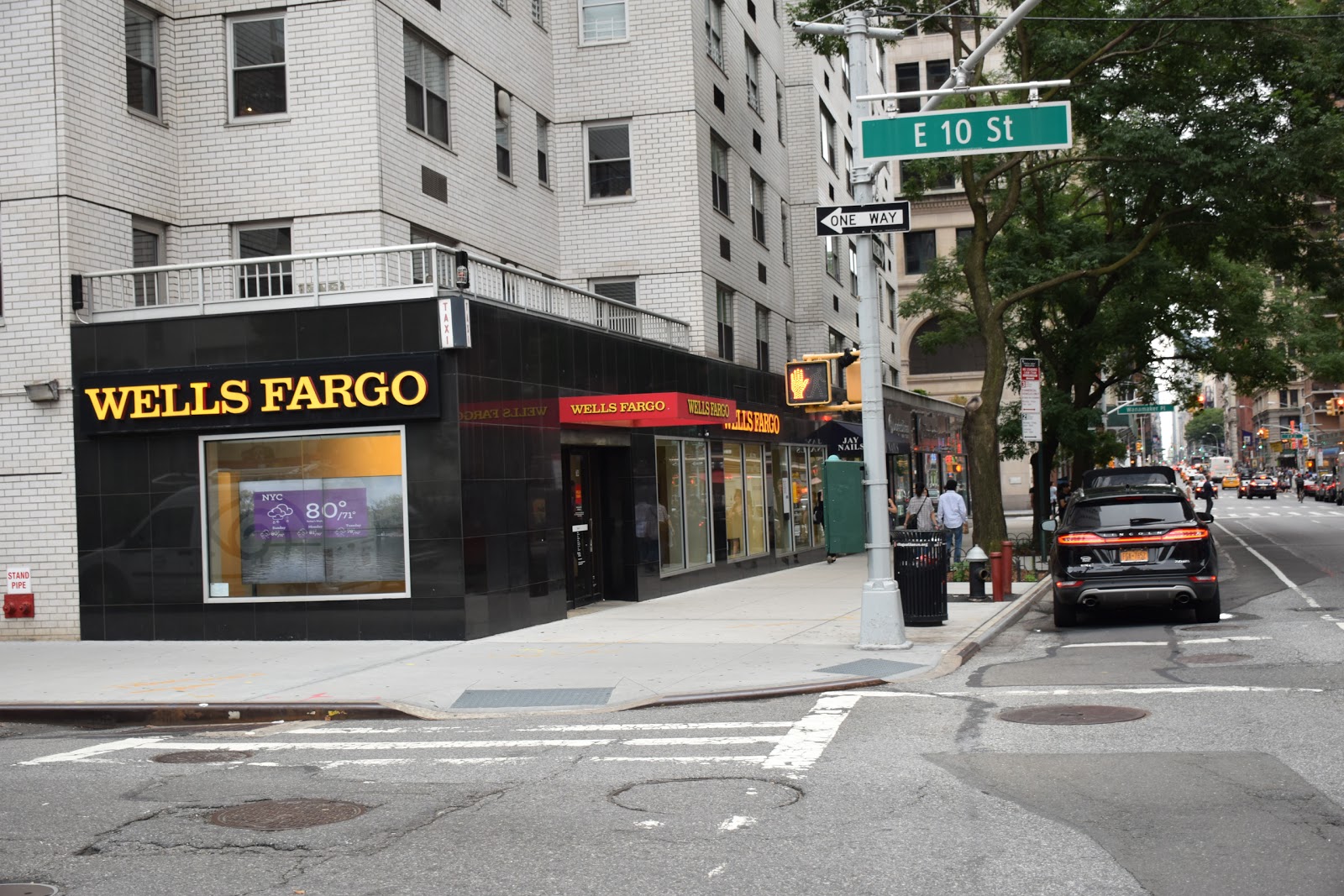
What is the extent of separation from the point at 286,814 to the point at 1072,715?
220 inches

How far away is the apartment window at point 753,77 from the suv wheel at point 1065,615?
17340 millimetres

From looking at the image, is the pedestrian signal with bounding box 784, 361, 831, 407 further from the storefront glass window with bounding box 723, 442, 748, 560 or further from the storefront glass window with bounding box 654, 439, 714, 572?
the storefront glass window with bounding box 723, 442, 748, 560

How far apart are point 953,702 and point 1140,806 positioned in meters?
3.87

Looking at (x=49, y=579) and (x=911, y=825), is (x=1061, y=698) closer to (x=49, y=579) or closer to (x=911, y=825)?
(x=911, y=825)

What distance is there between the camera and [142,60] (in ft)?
61.3

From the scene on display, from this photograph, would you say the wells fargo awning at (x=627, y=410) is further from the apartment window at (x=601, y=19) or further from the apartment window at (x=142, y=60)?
the apartment window at (x=601, y=19)

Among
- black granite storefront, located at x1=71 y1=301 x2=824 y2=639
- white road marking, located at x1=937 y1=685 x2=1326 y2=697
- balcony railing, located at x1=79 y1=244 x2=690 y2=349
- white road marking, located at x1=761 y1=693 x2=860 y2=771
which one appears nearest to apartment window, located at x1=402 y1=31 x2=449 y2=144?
balcony railing, located at x1=79 y1=244 x2=690 y2=349

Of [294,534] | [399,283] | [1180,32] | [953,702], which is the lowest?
[953,702]

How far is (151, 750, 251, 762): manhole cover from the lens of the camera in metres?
9.47

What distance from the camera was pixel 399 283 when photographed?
17062mm

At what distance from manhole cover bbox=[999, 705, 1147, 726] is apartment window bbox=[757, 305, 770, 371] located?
20.5 metres

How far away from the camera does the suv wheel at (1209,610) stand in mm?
15647

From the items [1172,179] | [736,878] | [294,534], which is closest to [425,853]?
[736,878]

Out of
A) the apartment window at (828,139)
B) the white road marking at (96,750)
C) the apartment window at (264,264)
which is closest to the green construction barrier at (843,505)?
the apartment window at (828,139)
